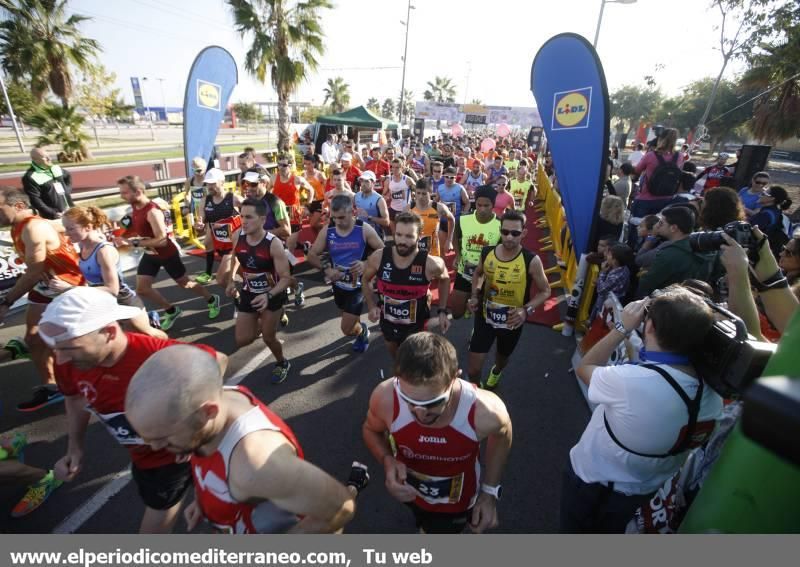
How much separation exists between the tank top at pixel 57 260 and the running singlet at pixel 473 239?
4.33 meters

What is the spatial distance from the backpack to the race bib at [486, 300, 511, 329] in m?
4.95

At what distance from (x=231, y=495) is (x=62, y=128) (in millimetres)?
23375

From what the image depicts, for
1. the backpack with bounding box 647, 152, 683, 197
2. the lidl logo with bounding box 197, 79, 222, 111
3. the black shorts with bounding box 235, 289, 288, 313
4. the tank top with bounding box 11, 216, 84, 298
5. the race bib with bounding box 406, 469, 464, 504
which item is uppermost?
the lidl logo with bounding box 197, 79, 222, 111

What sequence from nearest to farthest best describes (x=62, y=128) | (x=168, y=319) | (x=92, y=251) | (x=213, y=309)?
(x=92, y=251), (x=168, y=319), (x=213, y=309), (x=62, y=128)

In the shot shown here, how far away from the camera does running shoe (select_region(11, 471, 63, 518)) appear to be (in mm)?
2838

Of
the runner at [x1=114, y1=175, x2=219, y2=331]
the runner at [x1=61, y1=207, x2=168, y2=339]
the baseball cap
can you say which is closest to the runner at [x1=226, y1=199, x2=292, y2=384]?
the runner at [x1=61, y1=207, x2=168, y2=339]

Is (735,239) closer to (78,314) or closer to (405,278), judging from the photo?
(405,278)

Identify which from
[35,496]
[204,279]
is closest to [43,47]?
[204,279]

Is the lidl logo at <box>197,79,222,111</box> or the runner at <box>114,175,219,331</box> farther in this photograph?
the lidl logo at <box>197,79,222,111</box>

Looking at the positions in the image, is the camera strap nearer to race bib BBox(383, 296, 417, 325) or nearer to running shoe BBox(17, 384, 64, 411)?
race bib BBox(383, 296, 417, 325)

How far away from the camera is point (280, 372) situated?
4.45 m

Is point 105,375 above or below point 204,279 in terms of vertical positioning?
above
